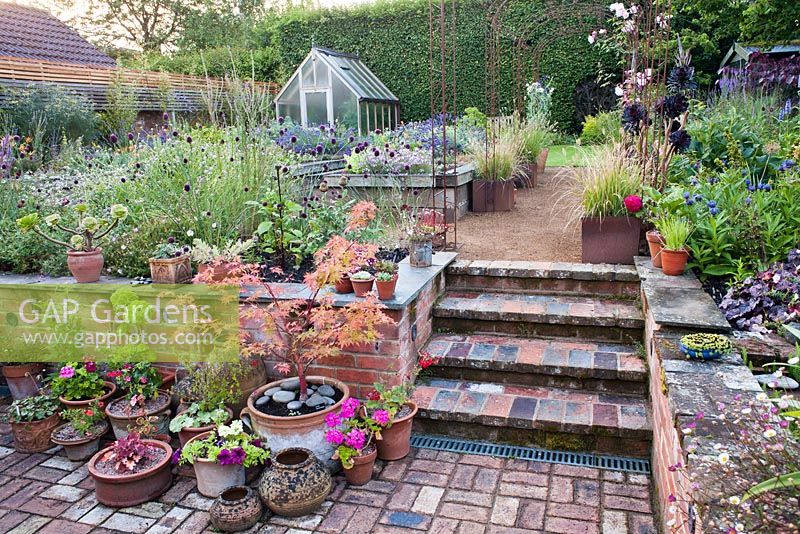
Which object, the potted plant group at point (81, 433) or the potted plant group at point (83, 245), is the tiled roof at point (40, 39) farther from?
the potted plant group at point (81, 433)

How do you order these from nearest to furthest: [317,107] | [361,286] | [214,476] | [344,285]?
[214,476], [361,286], [344,285], [317,107]

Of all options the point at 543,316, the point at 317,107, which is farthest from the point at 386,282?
the point at 317,107

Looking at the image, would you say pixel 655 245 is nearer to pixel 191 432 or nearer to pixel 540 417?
pixel 540 417

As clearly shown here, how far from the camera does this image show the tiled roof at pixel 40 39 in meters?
12.6

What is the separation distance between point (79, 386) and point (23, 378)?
0.70m

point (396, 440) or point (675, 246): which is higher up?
point (675, 246)

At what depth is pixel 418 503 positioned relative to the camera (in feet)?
9.25

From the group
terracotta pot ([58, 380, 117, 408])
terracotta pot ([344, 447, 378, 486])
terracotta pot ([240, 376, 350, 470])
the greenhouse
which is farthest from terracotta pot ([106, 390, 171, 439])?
the greenhouse

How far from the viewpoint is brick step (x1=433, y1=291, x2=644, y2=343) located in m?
3.88

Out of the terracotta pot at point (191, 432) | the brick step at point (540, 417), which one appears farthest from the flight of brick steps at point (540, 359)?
the terracotta pot at point (191, 432)

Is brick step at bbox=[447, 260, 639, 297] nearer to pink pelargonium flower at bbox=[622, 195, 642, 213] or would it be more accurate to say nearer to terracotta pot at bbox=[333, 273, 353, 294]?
pink pelargonium flower at bbox=[622, 195, 642, 213]

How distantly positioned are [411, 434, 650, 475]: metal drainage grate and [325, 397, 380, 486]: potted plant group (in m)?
0.40

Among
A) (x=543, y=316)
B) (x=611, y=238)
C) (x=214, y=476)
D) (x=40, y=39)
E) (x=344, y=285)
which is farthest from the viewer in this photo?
(x=40, y=39)

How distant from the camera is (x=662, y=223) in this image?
3.90m
